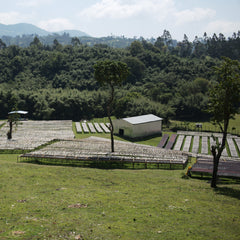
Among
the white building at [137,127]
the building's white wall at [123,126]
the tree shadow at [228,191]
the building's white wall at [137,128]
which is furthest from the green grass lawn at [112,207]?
the building's white wall at [123,126]

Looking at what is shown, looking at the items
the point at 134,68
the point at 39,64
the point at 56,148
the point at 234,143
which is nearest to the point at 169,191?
the point at 56,148

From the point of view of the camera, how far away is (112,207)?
17172 mm

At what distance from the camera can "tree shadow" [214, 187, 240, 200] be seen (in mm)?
21203

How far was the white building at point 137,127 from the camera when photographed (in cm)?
5572

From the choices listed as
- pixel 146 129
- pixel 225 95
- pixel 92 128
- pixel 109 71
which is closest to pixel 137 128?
pixel 146 129

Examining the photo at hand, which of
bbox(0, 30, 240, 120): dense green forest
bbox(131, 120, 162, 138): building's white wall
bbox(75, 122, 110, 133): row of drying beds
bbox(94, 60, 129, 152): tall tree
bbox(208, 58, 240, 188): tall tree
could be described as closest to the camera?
bbox(208, 58, 240, 188): tall tree

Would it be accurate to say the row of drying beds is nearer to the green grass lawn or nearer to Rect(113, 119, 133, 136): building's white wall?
Rect(113, 119, 133, 136): building's white wall

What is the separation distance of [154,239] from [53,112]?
70.4 metres

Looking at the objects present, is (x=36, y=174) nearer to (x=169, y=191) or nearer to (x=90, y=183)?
(x=90, y=183)

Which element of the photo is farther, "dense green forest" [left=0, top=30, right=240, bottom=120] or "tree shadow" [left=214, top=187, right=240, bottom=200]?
"dense green forest" [left=0, top=30, right=240, bottom=120]

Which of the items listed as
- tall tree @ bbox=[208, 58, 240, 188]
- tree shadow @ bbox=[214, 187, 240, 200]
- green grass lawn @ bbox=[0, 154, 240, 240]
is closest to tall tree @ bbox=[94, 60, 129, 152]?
green grass lawn @ bbox=[0, 154, 240, 240]

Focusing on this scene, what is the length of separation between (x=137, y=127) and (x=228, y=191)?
3418cm

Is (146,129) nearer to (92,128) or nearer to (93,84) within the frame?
(92,128)

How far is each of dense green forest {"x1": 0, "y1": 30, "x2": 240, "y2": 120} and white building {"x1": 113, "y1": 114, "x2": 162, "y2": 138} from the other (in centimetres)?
1113
